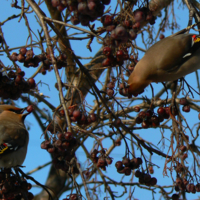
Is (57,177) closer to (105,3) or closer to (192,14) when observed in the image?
(192,14)

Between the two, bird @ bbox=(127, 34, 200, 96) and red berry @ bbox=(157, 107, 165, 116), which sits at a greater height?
bird @ bbox=(127, 34, 200, 96)

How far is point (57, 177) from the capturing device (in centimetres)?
450

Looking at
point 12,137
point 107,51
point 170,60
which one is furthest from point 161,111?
point 12,137

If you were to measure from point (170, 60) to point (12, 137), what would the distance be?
6.42ft

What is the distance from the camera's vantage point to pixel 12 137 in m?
3.67

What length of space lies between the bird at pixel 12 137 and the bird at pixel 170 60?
1604mm

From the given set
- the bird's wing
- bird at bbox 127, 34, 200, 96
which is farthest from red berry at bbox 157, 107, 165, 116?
the bird's wing

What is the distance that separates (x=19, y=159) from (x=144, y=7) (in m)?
2.24

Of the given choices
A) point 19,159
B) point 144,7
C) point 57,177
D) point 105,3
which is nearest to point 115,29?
point 105,3

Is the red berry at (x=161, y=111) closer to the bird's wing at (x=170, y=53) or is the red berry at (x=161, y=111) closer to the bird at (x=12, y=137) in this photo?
the bird's wing at (x=170, y=53)

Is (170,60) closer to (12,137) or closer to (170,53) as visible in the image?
(170,53)

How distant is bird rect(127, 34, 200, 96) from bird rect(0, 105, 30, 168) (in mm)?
1604

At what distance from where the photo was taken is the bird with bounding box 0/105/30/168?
3.41m

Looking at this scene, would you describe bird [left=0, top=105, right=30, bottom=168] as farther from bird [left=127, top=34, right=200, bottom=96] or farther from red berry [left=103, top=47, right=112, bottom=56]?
red berry [left=103, top=47, right=112, bottom=56]
